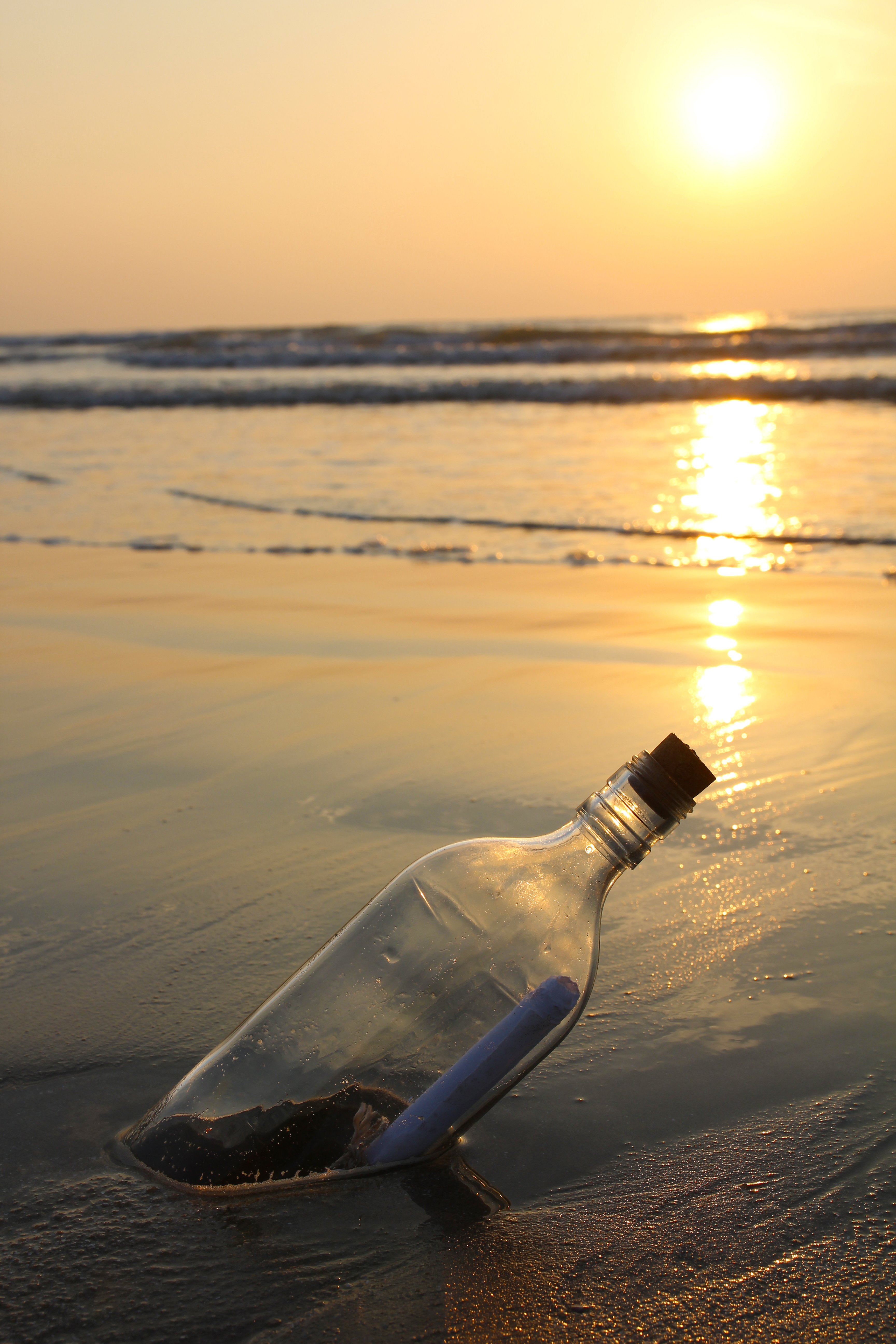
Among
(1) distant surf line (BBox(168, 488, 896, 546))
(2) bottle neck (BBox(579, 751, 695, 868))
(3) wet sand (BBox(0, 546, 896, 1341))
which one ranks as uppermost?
(1) distant surf line (BBox(168, 488, 896, 546))

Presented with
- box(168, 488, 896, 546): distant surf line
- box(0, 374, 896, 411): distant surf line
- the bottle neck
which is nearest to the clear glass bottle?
the bottle neck

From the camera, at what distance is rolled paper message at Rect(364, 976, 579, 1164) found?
0.95 m

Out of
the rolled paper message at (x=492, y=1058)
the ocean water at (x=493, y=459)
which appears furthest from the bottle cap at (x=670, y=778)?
the ocean water at (x=493, y=459)

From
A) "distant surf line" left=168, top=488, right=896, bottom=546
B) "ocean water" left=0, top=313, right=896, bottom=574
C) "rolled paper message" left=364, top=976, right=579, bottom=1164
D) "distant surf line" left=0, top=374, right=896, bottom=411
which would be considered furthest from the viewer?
"distant surf line" left=0, top=374, right=896, bottom=411

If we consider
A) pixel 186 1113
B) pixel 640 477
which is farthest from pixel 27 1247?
pixel 640 477

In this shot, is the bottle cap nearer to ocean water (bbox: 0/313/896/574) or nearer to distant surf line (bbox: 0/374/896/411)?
ocean water (bbox: 0/313/896/574)

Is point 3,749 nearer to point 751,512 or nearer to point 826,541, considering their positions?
point 826,541

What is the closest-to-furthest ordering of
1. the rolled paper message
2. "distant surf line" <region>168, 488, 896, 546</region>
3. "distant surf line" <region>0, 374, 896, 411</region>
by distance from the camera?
the rolled paper message → "distant surf line" <region>168, 488, 896, 546</region> → "distant surf line" <region>0, 374, 896, 411</region>

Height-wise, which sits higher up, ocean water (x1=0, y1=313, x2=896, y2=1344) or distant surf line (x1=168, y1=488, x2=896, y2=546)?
distant surf line (x1=168, y1=488, x2=896, y2=546)

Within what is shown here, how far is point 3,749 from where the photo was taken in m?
2.58

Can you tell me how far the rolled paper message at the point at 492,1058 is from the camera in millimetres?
950

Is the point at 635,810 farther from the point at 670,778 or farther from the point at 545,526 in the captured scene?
the point at 545,526

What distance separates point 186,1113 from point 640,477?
7.24 meters

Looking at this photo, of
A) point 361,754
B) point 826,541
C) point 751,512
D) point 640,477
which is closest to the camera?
point 361,754
